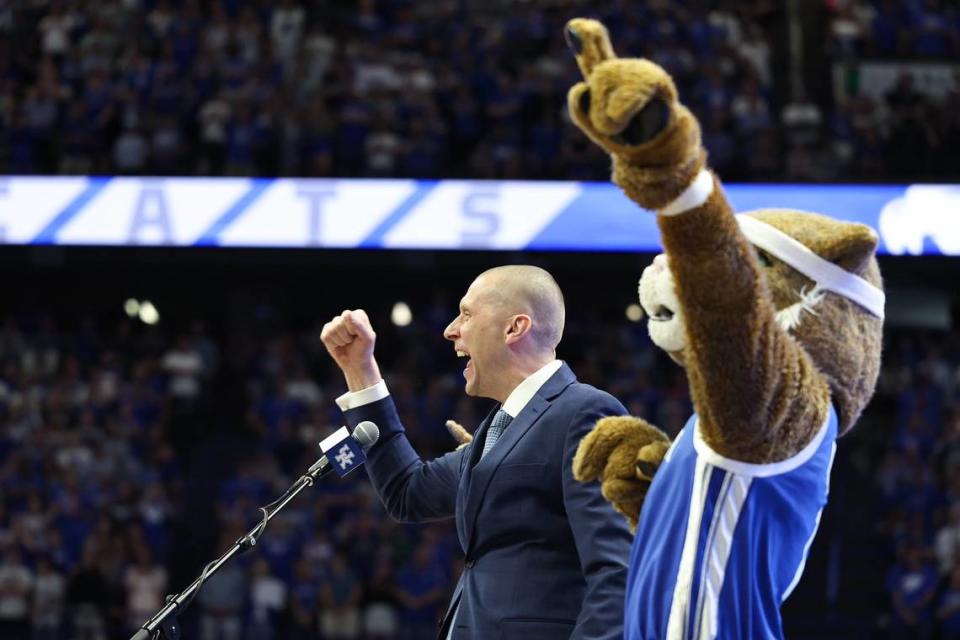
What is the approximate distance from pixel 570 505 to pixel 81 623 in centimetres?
727

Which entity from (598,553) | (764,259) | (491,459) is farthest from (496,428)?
(764,259)

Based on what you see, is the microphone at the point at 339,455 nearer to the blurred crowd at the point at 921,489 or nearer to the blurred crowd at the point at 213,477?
the blurred crowd at the point at 213,477

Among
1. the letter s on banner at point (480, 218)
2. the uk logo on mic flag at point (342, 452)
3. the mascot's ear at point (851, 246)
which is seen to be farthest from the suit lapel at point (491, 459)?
the letter s on banner at point (480, 218)

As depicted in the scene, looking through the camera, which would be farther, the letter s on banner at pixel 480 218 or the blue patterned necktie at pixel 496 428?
the letter s on banner at pixel 480 218

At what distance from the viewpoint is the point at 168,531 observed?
32.3 ft

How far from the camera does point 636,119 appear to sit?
1.60 metres

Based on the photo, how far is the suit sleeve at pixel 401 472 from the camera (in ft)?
9.75

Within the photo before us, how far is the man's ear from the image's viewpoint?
2783mm

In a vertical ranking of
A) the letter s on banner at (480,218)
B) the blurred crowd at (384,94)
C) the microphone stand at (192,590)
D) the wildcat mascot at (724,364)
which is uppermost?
the wildcat mascot at (724,364)

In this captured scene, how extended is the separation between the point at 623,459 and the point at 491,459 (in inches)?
22.3

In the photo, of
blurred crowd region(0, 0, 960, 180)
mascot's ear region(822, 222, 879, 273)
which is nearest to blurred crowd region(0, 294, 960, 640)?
blurred crowd region(0, 0, 960, 180)

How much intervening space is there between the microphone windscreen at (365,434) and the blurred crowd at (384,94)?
7823mm

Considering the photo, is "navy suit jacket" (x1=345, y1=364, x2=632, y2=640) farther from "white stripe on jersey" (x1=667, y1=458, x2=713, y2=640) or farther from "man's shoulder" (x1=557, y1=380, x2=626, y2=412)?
"white stripe on jersey" (x1=667, y1=458, x2=713, y2=640)

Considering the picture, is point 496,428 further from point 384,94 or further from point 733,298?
point 384,94
